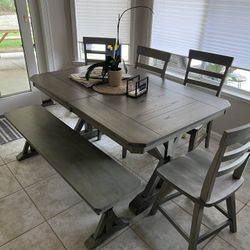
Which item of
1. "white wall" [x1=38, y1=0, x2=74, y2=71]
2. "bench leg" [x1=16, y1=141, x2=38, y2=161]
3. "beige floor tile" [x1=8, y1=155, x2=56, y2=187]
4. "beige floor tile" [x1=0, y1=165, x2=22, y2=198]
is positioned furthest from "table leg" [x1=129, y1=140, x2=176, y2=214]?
"white wall" [x1=38, y1=0, x2=74, y2=71]

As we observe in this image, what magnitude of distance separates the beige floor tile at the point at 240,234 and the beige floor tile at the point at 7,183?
1.64m

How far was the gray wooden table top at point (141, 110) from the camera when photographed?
132 cm

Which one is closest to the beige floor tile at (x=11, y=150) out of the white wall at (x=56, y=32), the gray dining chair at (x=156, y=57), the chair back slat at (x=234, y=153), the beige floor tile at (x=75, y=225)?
the beige floor tile at (x=75, y=225)

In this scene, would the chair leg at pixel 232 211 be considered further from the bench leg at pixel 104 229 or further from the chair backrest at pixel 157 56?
the chair backrest at pixel 157 56

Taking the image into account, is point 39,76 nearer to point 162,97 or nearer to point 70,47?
point 162,97

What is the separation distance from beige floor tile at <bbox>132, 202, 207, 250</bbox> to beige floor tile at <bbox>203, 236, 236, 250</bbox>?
0.03 m

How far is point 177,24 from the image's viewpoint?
291 cm

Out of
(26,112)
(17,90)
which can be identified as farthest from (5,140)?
(17,90)

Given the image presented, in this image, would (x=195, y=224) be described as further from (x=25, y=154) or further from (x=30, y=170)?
(x=25, y=154)

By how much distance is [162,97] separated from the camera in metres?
1.82

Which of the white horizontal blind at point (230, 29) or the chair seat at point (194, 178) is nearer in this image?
the chair seat at point (194, 178)

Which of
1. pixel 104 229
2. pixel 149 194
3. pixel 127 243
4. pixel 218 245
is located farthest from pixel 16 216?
pixel 218 245

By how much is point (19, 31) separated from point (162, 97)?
2190mm

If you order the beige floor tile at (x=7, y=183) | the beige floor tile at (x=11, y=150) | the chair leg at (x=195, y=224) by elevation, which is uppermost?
the chair leg at (x=195, y=224)
